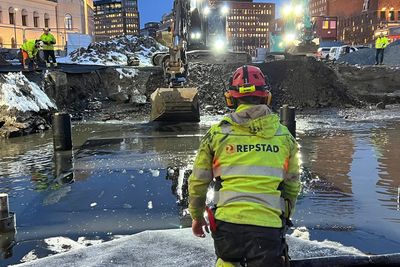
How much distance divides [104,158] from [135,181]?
2.13 m

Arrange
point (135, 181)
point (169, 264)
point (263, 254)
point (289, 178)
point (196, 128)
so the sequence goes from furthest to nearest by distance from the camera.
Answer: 1. point (196, 128)
2. point (135, 181)
3. point (169, 264)
4. point (289, 178)
5. point (263, 254)

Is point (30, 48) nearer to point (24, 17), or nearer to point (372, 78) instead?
point (372, 78)

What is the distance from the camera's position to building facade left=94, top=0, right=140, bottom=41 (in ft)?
526

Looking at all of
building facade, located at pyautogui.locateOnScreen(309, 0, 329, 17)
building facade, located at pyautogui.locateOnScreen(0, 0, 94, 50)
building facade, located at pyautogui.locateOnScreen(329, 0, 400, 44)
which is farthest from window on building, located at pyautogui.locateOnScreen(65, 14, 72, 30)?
building facade, located at pyautogui.locateOnScreen(309, 0, 329, 17)

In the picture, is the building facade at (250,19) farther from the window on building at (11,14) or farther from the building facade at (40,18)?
the window on building at (11,14)

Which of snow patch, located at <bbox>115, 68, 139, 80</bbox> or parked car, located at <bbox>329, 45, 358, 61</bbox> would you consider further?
parked car, located at <bbox>329, 45, 358, 61</bbox>

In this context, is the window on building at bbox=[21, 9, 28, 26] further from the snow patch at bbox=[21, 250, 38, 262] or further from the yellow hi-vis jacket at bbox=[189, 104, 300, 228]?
the yellow hi-vis jacket at bbox=[189, 104, 300, 228]

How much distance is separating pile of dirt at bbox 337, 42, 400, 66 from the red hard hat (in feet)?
96.8

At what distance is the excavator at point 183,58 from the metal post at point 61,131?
11.5 feet

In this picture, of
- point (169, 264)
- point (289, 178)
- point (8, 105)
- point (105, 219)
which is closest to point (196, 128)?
point (8, 105)

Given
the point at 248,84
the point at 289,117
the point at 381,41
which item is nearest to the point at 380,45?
the point at 381,41

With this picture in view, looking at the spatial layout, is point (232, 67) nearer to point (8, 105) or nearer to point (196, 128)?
point (196, 128)

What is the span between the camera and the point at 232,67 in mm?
21969

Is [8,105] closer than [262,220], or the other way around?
[262,220]
